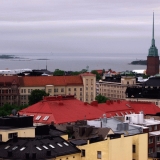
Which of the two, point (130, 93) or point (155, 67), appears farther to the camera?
point (155, 67)

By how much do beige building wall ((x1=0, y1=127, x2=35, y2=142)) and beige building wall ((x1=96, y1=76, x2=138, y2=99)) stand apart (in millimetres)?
65006

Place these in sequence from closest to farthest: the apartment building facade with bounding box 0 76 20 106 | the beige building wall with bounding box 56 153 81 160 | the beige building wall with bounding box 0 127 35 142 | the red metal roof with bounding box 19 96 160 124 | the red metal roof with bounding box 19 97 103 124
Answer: the beige building wall with bounding box 56 153 81 160, the beige building wall with bounding box 0 127 35 142, the red metal roof with bounding box 19 97 103 124, the red metal roof with bounding box 19 96 160 124, the apartment building facade with bounding box 0 76 20 106

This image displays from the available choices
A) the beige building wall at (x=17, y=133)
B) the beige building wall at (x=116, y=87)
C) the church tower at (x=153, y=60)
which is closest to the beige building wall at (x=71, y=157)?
the beige building wall at (x=17, y=133)

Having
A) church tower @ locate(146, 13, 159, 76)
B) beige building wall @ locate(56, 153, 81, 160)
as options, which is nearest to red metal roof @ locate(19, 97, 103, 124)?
beige building wall @ locate(56, 153, 81, 160)

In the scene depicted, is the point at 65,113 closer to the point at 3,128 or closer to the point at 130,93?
the point at 3,128

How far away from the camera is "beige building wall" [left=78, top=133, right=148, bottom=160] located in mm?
27688

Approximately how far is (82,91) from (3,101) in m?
10.8

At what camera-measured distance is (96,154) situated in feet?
91.0

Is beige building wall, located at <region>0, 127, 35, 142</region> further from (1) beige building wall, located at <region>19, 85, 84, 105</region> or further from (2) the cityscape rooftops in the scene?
(1) beige building wall, located at <region>19, 85, 84, 105</region>

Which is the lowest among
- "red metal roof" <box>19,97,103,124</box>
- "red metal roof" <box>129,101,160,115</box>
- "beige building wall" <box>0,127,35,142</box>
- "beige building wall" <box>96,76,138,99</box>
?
"beige building wall" <box>96,76,138,99</box>

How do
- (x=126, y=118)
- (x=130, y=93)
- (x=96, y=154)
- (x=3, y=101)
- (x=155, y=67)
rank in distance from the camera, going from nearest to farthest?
1. (x=96, y=154)
2. (x=126, y=118)
3. (x=130, y=93)
4. (x=3, y=101)
5. (x=155, y=67)

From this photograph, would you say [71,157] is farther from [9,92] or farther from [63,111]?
[9,92]

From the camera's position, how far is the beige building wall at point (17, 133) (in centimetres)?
2784

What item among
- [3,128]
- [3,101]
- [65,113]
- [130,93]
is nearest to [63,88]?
[3,101]
